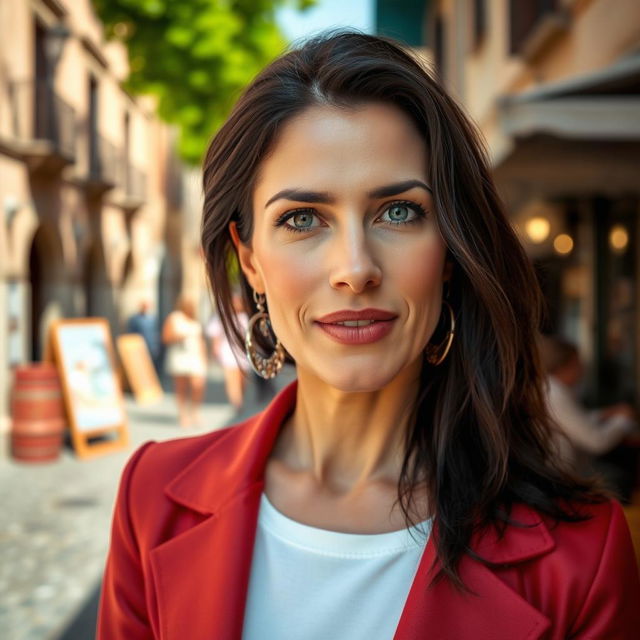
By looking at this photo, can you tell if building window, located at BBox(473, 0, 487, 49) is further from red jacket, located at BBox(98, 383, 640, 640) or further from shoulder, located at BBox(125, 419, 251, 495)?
red jacket, located at BBox(98, 383, 640, 640)

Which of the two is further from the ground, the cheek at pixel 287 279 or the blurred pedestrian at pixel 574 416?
the cheek at pixel 287 279

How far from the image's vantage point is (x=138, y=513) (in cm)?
155

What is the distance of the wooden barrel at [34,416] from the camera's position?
25.4 ft

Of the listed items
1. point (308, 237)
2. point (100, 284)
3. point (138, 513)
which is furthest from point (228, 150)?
point (100, 284)

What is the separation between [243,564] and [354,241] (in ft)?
2.11

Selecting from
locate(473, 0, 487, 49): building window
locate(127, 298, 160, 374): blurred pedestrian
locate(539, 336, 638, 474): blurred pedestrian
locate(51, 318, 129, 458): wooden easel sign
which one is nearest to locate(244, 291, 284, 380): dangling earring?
locate(539, 336, 638, 474): blurred pedestrian

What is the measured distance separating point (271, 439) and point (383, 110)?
0.72 meters

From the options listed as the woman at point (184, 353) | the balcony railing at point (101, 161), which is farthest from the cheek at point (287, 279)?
the balcony railing at point (101, 161)

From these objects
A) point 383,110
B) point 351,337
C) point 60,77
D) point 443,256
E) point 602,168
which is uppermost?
point 60,77

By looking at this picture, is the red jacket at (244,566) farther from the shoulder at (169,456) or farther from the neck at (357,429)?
the neck at (357,429)

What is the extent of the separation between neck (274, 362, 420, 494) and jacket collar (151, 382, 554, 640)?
13 cm

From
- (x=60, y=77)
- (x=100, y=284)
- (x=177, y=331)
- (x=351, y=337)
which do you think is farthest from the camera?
(x=100, y=284)

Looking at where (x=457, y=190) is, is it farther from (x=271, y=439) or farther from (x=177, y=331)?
(x=177, y=331)

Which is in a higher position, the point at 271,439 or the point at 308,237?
the point at 308,237
